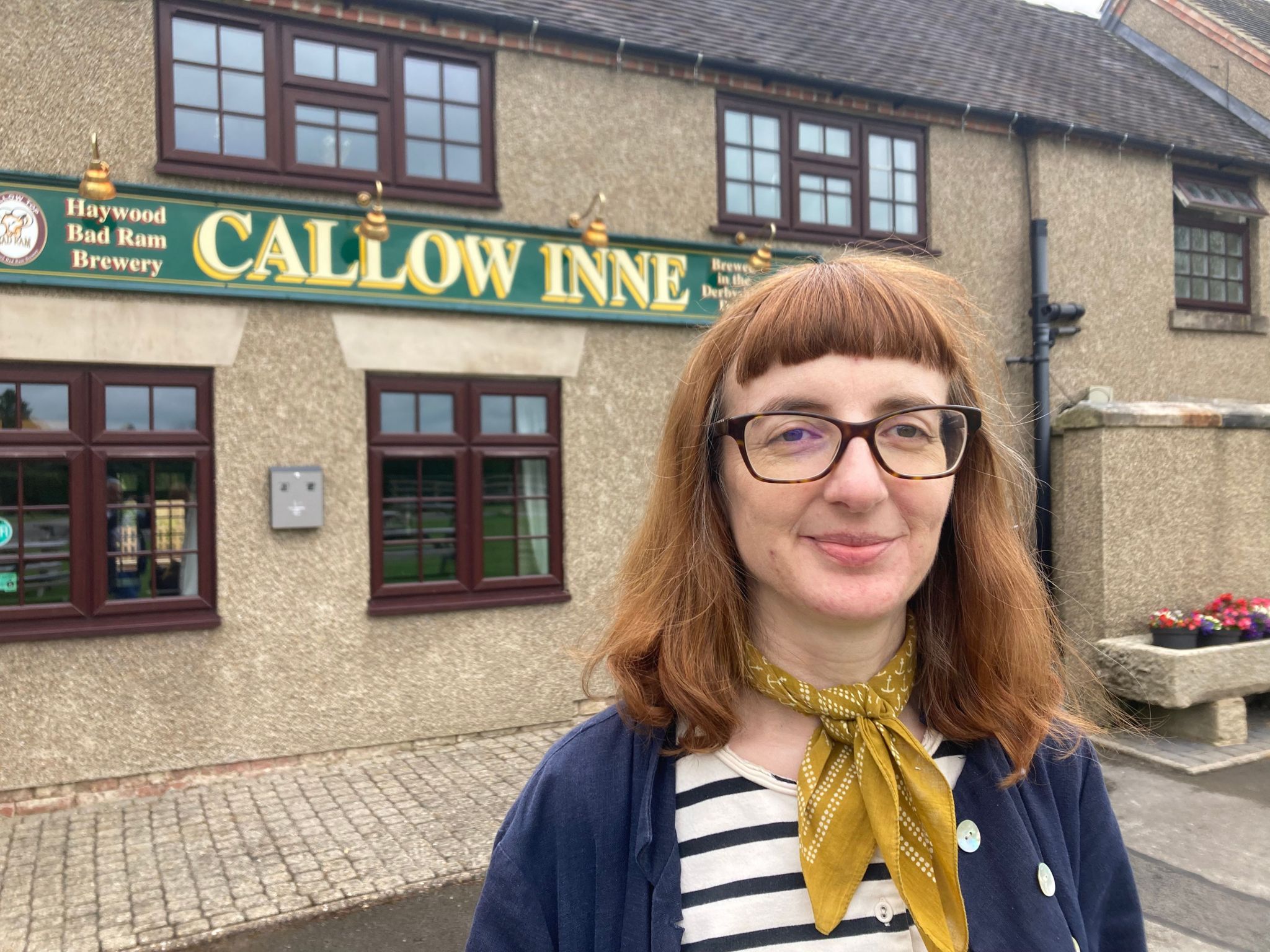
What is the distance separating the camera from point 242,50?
6633mm

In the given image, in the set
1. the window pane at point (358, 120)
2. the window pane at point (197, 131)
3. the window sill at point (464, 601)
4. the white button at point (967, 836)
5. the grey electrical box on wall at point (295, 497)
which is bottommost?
the window sill at point (464, 601)

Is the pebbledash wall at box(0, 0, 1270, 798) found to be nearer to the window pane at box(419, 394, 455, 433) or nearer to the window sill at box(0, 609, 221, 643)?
the window sill at box(0, 609, 221, 643)

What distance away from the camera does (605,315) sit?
7.67 metres

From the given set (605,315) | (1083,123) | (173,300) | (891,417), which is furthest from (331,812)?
(1083,123)

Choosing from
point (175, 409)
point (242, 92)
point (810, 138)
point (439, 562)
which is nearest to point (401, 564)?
point (439, 562)

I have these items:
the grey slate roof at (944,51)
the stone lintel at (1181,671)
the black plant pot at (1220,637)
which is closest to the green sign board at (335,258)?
the grey slate roof at (944,51)

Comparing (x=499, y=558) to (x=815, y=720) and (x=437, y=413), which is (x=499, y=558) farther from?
(x=815, y=720)

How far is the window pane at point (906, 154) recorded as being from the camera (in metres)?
9.04

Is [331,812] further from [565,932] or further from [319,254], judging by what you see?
[565,932]

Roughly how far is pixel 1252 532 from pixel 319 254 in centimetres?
795

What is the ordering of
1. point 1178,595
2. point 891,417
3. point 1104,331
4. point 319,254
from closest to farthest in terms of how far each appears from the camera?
point 891,417, point 319,254, point 1178,595, point 1104,331

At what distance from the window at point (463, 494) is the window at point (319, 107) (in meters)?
1.58

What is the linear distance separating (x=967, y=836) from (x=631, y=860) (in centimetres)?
54

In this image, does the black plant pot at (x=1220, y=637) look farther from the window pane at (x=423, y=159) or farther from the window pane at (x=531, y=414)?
the window pane at (x=423, y=159)
